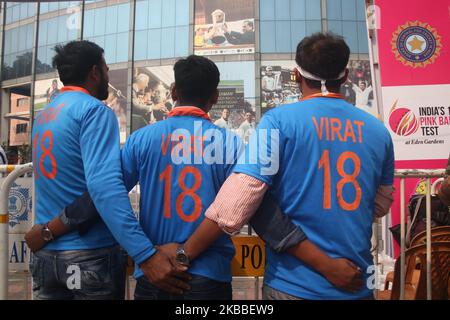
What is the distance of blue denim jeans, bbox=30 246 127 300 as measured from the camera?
5.57 ft

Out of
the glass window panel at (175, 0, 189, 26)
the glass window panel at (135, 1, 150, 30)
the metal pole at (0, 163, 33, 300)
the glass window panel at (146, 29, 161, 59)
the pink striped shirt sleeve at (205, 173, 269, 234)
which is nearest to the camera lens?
the pink striped shirt sleeve at (205, 173, 269, 234)

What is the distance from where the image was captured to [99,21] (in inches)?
1196

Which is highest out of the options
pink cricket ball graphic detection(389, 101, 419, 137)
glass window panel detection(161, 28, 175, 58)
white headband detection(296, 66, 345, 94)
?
glass window panel detection(161, 28, 175, 58)

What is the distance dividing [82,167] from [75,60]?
1.71 ft

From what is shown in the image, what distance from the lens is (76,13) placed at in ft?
102

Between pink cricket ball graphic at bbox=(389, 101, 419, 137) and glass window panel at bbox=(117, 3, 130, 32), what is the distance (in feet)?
90.4

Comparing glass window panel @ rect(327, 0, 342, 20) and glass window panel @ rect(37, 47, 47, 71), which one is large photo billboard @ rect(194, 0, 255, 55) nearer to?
glass window panel @ rect(327, 0, 342, 20)

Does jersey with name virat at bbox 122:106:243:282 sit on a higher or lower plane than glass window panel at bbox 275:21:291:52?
lower

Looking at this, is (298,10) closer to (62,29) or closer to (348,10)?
(348,10)

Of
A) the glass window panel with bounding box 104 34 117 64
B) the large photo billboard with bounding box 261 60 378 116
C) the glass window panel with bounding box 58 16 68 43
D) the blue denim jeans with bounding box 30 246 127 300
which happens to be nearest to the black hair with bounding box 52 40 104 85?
the blue denim jeans with bounding box 30 246 127 300

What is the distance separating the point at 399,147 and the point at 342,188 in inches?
145

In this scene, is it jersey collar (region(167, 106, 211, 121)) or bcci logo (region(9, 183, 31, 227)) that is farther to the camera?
bcci logo (region(9, 183, 31, 227))

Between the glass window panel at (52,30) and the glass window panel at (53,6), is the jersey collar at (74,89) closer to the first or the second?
the glass window panel at (52,30)

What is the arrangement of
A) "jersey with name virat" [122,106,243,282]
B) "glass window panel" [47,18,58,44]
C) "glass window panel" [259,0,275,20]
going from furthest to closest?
"glass window panel" [47,18,58,44] → "glass window panel" [259,0,275,20] → "jersey with name virat" [122,106,243,282]
